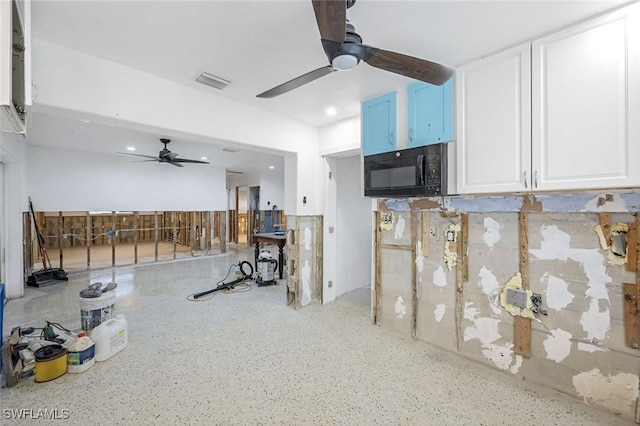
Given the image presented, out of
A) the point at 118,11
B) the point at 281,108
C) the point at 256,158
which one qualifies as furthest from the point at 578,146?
the point at 256,158

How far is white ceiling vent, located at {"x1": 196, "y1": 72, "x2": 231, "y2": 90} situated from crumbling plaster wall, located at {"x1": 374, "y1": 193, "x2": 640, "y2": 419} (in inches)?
85.4

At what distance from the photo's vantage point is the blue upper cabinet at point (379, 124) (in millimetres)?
2816

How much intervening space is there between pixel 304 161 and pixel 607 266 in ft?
10.3

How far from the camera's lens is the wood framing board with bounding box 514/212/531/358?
87.1 inches

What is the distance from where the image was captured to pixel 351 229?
454 centimetres

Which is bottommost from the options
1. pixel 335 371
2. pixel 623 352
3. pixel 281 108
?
pixel 335 371

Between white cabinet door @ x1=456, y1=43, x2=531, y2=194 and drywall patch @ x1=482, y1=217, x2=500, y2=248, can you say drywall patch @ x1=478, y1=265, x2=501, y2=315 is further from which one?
white cabinet door @ x1=456, y1=43, x2=531, y2=194

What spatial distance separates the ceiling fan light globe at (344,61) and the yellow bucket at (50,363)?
3065 mm

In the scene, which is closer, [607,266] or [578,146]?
[578,146]

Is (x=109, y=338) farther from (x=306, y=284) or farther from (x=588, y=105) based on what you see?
(x=588, y=105)

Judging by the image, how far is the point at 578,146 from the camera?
178cm

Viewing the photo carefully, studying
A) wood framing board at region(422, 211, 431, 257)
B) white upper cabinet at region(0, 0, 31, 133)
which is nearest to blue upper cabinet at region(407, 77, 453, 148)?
wood framing board at region(422, 211, 431, 257)

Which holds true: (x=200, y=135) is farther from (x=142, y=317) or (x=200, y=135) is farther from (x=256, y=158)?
(x=256, y=158)

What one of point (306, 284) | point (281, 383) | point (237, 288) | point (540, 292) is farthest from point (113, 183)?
point (540, 292)
